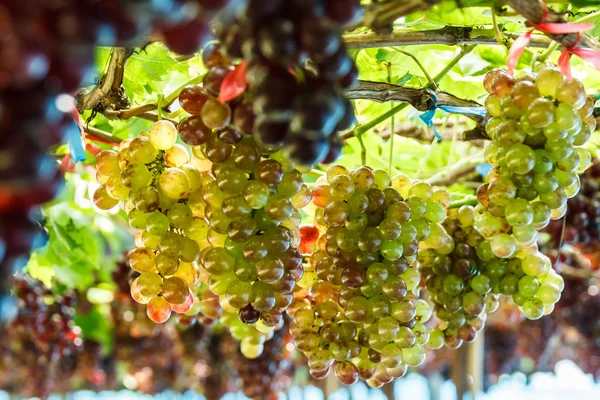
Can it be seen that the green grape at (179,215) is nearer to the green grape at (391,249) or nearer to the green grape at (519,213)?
the green grape at (391,249)

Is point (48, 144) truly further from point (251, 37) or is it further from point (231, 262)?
A: point (231, 262)

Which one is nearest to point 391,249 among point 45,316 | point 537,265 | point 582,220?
point 537,265

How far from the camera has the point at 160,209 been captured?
841 millimetres

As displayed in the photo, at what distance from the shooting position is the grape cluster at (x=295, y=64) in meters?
0.46

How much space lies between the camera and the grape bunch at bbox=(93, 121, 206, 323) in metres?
0.83

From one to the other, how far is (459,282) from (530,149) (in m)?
0.30

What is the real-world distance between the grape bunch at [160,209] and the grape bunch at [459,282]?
0.42 m

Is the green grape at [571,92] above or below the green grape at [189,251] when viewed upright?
above

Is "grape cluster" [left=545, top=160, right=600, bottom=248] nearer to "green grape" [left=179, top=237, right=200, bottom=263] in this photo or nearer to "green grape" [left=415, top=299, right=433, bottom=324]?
"green grape" [left=415, top=299, right=433, bottom=324]

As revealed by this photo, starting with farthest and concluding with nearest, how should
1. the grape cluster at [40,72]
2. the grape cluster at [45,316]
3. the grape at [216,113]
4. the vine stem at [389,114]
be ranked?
the grape cluster at [45,316]
the vine stem at [389,114]
the grape at [216,113]
the grape cluster at [40,72]

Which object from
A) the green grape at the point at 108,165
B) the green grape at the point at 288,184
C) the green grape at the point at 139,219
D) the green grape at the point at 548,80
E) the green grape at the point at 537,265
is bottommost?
the green grape at the point at 537,265

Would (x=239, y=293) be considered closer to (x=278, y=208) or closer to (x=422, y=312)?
(x=278, y=208)

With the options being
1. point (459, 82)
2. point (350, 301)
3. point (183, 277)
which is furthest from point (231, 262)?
point (459, 82)

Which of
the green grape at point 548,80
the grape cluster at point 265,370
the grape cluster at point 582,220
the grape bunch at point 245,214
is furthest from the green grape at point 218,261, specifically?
the grape cluster at point 265,370
